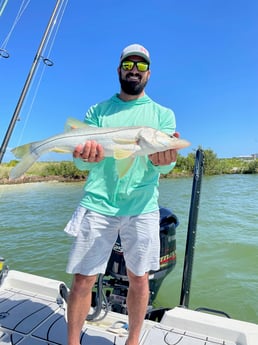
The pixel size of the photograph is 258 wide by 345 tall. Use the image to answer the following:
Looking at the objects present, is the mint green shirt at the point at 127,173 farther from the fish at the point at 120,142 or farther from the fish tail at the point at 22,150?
the fish tail at the point at 22,150

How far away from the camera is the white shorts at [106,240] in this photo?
6.30 ft

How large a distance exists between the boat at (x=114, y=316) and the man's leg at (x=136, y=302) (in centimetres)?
21

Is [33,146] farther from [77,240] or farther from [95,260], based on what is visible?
[95,260]

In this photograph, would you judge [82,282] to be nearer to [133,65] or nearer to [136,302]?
[136,302]

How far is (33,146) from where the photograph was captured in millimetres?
1972

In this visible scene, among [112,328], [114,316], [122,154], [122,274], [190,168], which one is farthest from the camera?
[190,168]

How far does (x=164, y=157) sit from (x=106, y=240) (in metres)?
0.67

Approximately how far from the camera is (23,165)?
76.6 inches

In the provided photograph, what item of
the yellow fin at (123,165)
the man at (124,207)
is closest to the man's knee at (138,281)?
the man at (124,207)

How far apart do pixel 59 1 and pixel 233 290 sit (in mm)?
5183

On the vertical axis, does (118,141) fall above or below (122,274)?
above

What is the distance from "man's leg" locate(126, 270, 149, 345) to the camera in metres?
2.03

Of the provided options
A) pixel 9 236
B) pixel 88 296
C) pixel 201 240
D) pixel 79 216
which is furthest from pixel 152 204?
pixel 9 236

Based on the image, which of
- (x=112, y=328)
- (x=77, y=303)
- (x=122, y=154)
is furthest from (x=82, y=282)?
(x=122, y=154)
